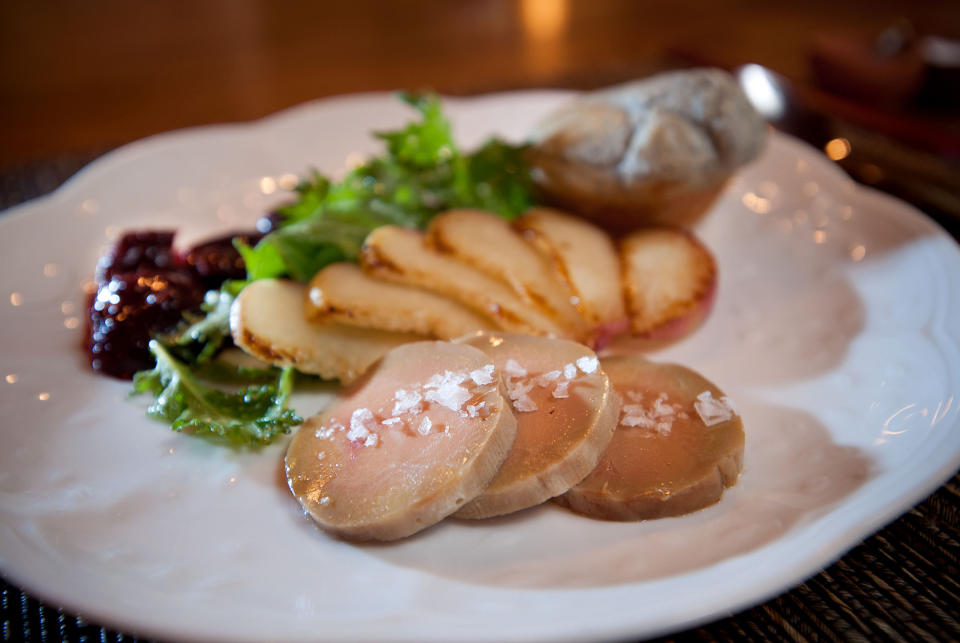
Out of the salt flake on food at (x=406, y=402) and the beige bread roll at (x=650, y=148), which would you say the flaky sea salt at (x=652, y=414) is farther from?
the beige bread roll at (x=650, y=148)

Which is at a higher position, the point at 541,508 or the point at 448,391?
the point at 448,391

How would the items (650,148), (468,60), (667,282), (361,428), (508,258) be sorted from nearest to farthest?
(361,428) → (508,258) → (667,282) → (650,148) → (468,60)

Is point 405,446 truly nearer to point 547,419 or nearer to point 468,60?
point 547,419

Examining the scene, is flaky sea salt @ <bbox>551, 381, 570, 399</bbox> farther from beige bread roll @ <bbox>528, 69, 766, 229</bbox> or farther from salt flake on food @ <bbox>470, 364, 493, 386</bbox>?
beige bread roll @ <bbox>528, 69, 766, 229</bbox>

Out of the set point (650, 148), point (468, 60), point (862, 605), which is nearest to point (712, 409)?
point (862, 605)

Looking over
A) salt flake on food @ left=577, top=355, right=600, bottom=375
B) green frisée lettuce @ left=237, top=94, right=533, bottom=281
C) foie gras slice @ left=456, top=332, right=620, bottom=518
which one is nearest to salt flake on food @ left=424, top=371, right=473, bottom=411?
foie gras slice @ left=456, top=332, right=620, bottom=518

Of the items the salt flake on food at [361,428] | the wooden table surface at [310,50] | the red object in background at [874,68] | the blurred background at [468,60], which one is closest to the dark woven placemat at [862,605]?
the salt flake on food at [361,428]

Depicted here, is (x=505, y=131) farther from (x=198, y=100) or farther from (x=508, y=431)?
(x=198, y=100)
